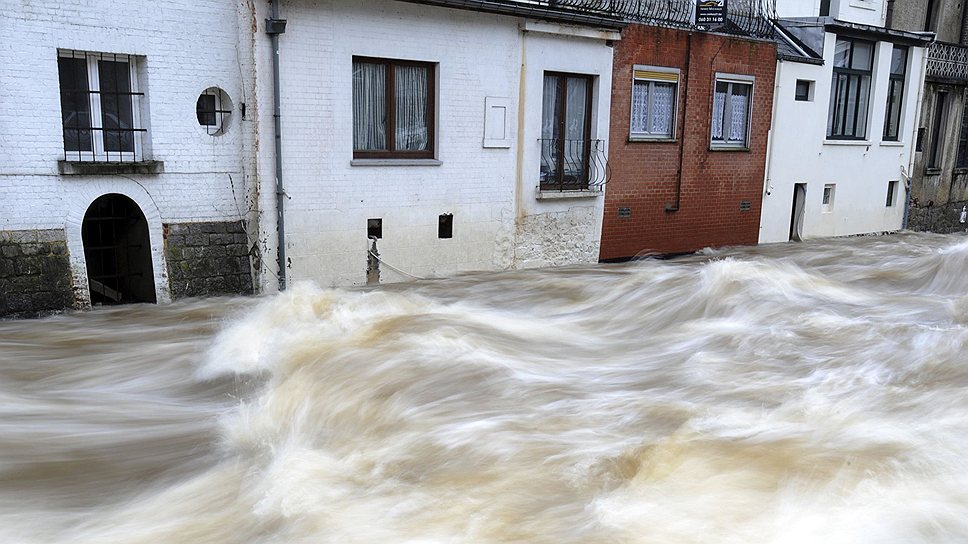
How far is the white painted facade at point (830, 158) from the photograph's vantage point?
625 inches

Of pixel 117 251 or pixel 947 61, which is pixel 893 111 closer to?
pixel 947 61

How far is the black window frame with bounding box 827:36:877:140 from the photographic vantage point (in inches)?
671

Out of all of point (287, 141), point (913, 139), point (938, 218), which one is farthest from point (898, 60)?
point (287, 141)

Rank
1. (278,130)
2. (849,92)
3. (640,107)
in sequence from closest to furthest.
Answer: (278,130) < (640,107) < (849,92)

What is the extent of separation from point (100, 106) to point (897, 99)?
16541mm

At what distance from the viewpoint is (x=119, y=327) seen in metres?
7.97

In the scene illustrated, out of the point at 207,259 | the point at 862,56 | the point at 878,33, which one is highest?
the point at 878,33

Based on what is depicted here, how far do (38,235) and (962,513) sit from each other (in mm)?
8165

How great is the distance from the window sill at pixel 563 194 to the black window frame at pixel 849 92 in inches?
275

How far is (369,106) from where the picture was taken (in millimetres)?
10547

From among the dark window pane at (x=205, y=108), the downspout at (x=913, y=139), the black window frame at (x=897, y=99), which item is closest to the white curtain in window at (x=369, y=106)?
the dark window pane at (x=205, y=108)

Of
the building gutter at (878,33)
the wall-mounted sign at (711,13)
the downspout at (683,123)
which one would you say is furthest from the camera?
the building gutter at (878,33)

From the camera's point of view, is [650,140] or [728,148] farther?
[728,148]

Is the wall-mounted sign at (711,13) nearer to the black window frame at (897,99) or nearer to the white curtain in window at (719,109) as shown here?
the white curtain in window at (719,109)
